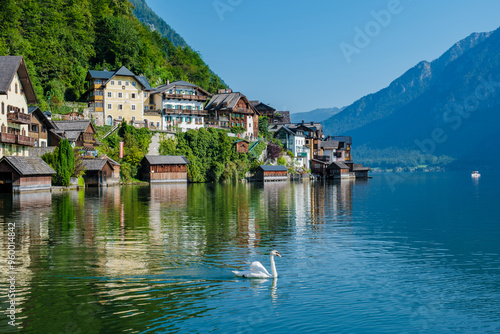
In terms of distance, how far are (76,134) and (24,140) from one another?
1491 cm

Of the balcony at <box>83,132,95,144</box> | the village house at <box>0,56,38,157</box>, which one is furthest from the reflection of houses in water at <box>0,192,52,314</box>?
the balcony at <box>83,132,95,144</box>

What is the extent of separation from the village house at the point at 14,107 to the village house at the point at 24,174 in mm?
4017

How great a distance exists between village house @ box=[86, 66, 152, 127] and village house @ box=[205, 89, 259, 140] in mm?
21523

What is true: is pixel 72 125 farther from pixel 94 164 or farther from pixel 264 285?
pixel 264 285

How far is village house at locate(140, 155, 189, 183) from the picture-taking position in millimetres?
94562

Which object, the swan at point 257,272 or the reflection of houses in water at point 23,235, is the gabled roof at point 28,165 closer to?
the reflection of houses in water at point 23,235

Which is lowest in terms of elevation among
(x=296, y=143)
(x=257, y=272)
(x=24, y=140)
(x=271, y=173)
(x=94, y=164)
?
(x=257, y=272)

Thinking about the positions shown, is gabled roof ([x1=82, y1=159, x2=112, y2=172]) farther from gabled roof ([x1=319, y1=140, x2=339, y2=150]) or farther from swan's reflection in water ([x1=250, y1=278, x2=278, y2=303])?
gabled roof ([x1=319, y1=140, x2=339, y2=150])

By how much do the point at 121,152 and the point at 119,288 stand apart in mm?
76584

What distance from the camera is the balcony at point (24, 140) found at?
63688 millimetres

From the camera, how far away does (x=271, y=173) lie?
393 feet

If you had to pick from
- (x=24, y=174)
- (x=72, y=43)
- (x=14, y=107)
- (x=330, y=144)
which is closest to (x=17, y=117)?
(x=14, y=107)

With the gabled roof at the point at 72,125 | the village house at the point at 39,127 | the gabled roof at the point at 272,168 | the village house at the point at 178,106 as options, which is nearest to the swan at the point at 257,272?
the village house at the point at 39,127

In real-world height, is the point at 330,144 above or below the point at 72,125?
above
